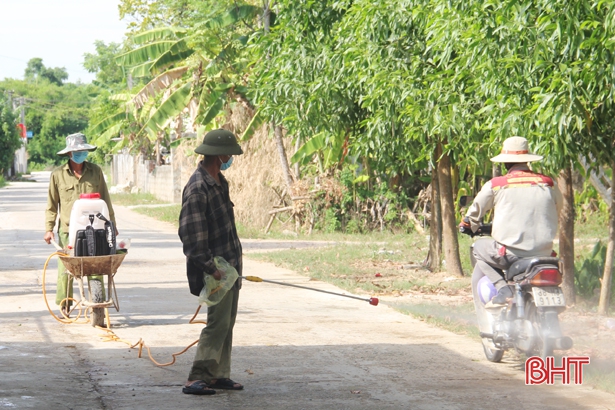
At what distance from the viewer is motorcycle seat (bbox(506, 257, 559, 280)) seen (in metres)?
7.36

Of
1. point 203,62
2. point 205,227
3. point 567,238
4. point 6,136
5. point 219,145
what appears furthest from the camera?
point 6,136

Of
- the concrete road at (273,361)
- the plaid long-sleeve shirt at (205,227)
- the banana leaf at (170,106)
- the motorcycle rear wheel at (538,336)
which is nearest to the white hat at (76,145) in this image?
the concrete road at (273,361)

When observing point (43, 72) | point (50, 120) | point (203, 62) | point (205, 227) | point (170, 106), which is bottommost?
point (205, 227)

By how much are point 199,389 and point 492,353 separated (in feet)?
8.78

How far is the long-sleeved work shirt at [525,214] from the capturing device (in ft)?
24.9

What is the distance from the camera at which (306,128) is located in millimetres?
14695

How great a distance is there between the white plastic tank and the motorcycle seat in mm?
4493

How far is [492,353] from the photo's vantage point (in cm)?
818

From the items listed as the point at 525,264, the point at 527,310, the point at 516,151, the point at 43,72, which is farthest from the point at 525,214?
the point at 43,72

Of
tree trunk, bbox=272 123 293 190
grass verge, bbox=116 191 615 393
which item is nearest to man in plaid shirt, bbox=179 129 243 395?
grass verge, bbox=116 191 615 393

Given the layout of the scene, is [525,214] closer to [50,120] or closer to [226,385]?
[226,385]

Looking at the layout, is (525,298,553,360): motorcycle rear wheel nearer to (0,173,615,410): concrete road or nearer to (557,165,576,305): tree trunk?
(0,173,615,410): concrete road

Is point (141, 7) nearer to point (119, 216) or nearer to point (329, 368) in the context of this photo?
point (119, 216)

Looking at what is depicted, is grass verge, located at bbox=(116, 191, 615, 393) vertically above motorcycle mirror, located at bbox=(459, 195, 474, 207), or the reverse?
motorcycle mirror, located at bbox=(459, 195, 474, 207)
